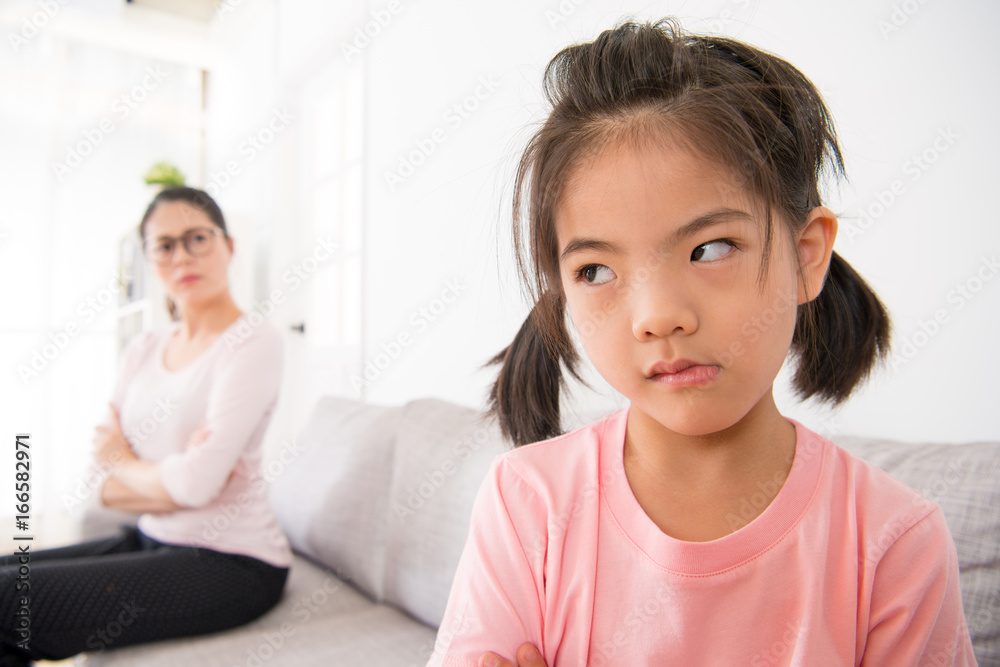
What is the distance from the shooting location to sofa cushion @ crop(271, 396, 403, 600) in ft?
4.80

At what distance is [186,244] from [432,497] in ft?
2.96

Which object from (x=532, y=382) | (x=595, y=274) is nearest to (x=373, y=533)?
(x=532, y=382)

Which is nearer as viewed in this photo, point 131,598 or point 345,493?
point 131,598

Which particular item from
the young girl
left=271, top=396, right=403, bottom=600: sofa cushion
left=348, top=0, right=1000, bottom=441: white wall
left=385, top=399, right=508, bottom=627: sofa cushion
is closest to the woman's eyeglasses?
left=271, top=396, right=403, bottom=600: sofa cushion

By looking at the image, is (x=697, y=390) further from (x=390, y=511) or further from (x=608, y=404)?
(x=390, y=511)

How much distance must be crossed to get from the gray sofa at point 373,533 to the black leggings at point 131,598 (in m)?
0.04

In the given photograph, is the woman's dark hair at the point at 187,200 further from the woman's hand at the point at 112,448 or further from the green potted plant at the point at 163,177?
the green potted plant at the point at 163,177

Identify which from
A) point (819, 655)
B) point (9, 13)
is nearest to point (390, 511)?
point (819, 655)

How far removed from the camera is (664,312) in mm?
522

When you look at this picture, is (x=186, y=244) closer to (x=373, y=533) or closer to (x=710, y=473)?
(x=373, y=533)

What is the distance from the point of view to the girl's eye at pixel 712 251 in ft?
1.79

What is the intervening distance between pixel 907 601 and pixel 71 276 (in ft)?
15.2

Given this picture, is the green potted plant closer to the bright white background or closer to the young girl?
the bright white background

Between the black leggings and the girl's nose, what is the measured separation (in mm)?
1170
